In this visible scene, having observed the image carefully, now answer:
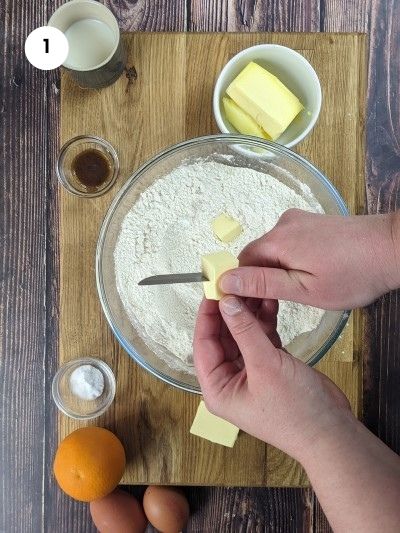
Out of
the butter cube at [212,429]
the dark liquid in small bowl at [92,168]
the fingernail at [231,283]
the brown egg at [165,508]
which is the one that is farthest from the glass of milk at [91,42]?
the brown egg at [165,508]

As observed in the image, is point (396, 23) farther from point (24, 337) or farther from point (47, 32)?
point (24, 337)

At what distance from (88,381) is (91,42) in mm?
→ 583

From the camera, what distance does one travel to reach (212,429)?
103 centimetres

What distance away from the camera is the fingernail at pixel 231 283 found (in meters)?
0.82

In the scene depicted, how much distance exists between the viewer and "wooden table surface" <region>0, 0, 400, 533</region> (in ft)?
3.92

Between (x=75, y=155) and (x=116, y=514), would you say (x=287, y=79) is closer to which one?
(x=75, y=155)

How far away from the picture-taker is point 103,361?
1.05 metres

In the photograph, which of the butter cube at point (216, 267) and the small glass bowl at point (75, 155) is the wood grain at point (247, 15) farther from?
the butter cube at point (216, 267)

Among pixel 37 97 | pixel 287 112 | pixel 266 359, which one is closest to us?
pixel 266 359

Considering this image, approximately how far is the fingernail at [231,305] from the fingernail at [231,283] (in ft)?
0.04

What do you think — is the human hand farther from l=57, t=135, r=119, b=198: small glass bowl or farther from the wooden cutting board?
l=57, t=135, r=119, b=198: small glass bowl

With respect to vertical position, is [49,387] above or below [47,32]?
below

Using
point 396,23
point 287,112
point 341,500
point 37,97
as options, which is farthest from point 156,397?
point 396,23

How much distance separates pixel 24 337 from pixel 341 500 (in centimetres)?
69
